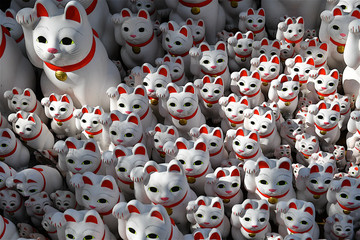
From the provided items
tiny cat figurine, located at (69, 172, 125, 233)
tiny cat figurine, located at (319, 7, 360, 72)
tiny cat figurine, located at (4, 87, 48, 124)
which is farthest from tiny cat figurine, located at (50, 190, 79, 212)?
tiny cat figurine, located at (319, 7, 360, 72)

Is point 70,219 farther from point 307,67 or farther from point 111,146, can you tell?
point 307,67

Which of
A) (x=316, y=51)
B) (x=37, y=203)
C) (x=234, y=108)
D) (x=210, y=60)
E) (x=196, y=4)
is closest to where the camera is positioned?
(x=37, y=203)

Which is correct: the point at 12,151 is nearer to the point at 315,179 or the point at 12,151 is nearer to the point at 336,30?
the point at 315,179

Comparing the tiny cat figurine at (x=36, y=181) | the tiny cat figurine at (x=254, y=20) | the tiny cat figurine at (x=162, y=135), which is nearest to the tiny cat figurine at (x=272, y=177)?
the tiny cat figurine at (x=162, y=135)

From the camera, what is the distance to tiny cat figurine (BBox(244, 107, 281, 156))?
233cm

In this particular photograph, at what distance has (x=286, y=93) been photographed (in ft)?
8.28

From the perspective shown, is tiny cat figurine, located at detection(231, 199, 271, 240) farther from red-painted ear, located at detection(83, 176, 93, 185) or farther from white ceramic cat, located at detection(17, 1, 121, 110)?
white ceramic cat, located at detection(17, 1, 121, 110)

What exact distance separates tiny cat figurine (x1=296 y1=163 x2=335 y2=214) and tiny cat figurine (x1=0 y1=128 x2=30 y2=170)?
134cm

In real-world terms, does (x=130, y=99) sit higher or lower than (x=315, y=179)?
higher

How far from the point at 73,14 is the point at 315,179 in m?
1.34

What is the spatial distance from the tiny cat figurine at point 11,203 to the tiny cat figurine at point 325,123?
1478 mm

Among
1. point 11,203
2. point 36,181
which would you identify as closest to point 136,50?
point 36,181

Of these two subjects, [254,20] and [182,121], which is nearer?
[182,121]

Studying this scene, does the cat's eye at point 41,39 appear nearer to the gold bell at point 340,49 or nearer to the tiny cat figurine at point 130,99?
the tiny cat figurine at point 130,99
